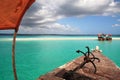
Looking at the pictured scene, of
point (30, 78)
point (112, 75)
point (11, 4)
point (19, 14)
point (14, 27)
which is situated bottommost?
point (30, 78)

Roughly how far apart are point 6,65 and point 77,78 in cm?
1440

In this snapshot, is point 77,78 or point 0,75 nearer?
point 77,78

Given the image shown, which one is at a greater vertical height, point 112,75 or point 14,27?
point 14,27

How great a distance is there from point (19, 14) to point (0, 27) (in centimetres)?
28

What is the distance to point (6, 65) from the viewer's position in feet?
57.4

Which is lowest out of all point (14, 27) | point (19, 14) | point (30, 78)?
point (30, 78)

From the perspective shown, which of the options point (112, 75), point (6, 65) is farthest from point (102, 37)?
point (112, 75)

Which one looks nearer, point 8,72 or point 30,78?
point 30,78

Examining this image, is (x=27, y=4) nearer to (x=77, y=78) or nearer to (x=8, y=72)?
(x=77, y=78)

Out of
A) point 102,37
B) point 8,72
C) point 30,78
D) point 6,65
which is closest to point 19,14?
point 30,78

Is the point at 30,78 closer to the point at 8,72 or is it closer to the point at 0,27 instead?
the point at 8,72

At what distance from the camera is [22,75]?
14.1 meters

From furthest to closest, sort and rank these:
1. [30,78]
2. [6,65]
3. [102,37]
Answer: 1. [102,37]
2. [6,65]
3. [30,78]

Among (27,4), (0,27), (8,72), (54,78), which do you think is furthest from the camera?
(8,72)
